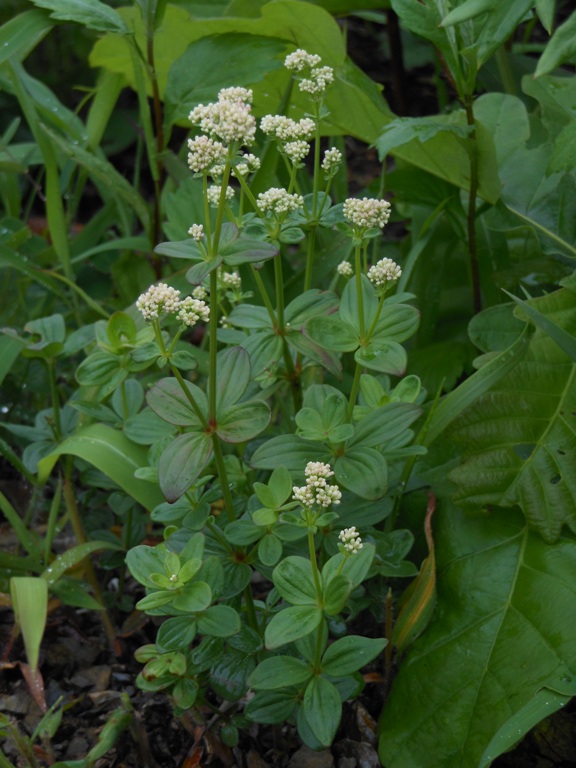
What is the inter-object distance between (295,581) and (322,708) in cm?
15

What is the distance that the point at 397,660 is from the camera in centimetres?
135

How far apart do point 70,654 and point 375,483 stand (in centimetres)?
72

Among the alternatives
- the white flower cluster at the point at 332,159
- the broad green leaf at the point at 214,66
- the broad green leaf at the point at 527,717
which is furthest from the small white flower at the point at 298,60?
the broad green leaf at the point at 527,717

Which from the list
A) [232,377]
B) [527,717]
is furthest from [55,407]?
[527,717]

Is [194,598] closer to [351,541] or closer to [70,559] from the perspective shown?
[351,541]

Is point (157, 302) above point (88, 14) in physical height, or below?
below

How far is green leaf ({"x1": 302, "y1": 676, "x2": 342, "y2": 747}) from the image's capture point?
1.02m

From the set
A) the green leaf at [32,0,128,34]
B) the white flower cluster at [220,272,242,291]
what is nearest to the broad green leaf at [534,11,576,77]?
the white flower cluster at [220,272,242,291]

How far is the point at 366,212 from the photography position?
3.44 feet

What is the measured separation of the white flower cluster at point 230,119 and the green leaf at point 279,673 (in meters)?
0.59

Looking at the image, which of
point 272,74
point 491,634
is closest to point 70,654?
point 491,634

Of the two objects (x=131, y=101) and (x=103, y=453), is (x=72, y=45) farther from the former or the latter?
(x=103, y=453)

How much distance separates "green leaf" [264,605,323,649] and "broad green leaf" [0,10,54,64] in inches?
42.3

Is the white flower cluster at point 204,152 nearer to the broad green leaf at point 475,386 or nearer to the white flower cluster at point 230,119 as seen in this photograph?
the white flower cluster at point 230,119
